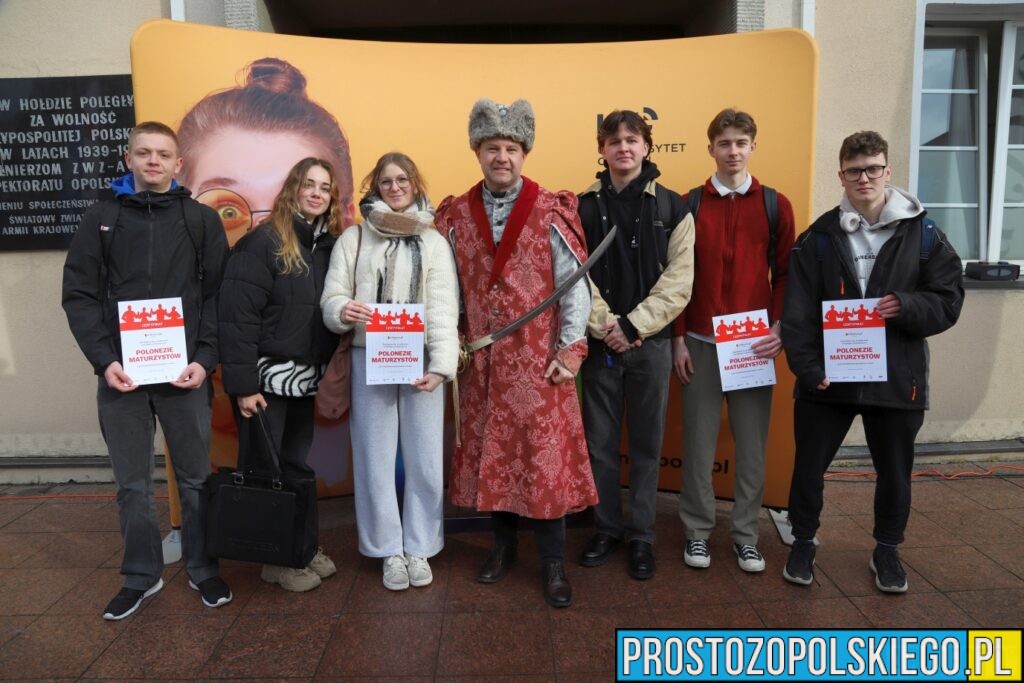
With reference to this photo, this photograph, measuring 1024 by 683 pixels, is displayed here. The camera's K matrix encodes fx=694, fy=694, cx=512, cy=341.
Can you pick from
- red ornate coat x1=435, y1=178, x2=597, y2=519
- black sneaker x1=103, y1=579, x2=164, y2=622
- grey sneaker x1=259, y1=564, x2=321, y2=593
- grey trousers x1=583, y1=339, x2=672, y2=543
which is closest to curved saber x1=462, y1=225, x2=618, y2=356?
red ornate coat x1=435, y1=178, x2=597, y2=519

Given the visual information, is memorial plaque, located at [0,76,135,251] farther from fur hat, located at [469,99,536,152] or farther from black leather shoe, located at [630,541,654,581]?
black leather shoe, located at [630,541,654,581]

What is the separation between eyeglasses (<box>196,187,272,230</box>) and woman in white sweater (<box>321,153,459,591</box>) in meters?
0.85

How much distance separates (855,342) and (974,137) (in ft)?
9.39

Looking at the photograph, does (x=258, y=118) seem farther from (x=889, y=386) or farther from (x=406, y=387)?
(x=889, y=386)

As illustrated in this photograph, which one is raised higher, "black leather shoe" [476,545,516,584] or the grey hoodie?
the grey hoodie

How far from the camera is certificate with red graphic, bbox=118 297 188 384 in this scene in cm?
255

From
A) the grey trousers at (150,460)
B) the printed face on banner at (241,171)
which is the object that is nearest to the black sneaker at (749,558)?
the grey trousers at (150,460)

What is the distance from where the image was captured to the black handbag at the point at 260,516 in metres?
2.63

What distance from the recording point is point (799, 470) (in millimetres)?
2896

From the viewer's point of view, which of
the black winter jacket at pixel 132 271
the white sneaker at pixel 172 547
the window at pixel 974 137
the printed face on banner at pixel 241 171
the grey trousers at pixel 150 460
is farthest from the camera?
the window at pixel 974 137

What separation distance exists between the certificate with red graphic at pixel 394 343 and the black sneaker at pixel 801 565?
68.7 inches

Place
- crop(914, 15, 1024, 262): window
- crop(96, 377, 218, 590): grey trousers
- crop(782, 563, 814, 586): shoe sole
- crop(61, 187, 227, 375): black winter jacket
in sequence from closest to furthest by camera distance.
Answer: crop(61, 187, 227, 375): black winter jacket → crop(96, 377, 218, 590): grey trousers → crop(782, 563, 814, 586): shoe sole → crop(914, 15, 1024, 262): window

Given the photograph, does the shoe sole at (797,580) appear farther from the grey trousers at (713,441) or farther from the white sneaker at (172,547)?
the white sneaker at (172,547)

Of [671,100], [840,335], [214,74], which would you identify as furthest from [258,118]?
[840,335]
